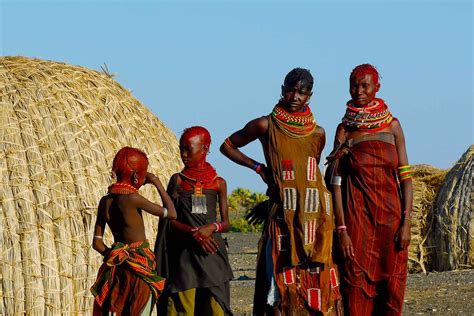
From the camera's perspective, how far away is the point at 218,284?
796cm

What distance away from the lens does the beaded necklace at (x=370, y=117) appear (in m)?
7.73

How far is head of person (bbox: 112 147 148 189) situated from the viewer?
756cm

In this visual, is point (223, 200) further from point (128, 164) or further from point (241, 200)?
point (241, 200)

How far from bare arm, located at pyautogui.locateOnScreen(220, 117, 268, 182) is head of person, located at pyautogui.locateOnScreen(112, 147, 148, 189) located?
2.09ft

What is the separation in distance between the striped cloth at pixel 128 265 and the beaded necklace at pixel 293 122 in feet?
4.03

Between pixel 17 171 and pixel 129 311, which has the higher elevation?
pixel 17 171

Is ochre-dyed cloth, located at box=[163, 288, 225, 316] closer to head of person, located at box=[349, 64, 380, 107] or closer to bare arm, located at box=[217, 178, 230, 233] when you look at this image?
bare arm, located at box=[217, 178, 230, 233]

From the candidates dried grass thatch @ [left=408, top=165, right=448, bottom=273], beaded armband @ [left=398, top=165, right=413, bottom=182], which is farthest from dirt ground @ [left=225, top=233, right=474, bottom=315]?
beaded armband @ [left=398, top=165, right=413, bottom=182]

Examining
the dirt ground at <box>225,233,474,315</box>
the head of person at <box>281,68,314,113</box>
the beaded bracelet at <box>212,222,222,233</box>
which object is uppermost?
the head of person at <box>281,68,314,113</box>

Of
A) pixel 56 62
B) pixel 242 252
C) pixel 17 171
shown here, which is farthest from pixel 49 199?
pixel 242 252

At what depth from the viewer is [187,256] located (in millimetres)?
7934

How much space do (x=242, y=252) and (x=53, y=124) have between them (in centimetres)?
1208

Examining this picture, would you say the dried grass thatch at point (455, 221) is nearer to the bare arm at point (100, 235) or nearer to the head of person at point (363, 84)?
the head of person at point (363, 84)

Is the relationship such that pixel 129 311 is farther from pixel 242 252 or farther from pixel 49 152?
pixel 242 252
